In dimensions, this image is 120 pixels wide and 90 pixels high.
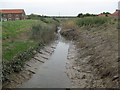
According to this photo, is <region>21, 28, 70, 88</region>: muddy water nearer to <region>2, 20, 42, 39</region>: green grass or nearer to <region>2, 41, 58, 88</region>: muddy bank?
<region>2, 41, 58, 88</region>: muddy bank

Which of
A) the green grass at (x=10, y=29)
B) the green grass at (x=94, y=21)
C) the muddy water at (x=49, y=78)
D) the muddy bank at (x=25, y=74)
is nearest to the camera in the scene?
the muddy bank at (x=25, y=74)

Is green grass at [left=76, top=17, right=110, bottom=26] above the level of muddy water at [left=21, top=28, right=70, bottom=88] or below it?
above

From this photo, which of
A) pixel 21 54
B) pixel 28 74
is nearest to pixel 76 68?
pixel 28 74

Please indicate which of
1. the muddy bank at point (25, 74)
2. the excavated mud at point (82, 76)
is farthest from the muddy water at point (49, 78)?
the excavated mud at point (82, 76)

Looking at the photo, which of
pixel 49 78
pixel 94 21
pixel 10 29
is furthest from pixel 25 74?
pixel 94 21

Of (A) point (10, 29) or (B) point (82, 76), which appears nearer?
(B) point (82, 76)

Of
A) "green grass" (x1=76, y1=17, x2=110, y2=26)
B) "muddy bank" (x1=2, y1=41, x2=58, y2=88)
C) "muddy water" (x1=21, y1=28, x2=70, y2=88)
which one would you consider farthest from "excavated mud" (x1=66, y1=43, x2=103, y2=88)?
"green grass" (x1=76, y1=17, x2=110, y2=26)

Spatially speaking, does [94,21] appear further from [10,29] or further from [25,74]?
[25,74]

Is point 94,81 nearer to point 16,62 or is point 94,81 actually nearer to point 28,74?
point 28,74

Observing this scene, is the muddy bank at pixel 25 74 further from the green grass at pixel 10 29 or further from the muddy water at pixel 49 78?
the green grass at pixel 10 29

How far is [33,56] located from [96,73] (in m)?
6.02

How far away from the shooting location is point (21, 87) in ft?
27.7

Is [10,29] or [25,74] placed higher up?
[10,29]

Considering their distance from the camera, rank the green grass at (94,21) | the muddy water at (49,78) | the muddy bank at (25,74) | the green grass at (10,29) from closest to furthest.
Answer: the muddy bank at (25,74), the muddy water at (49,78), the green grass at (10,29), the green grass at (94,21)
